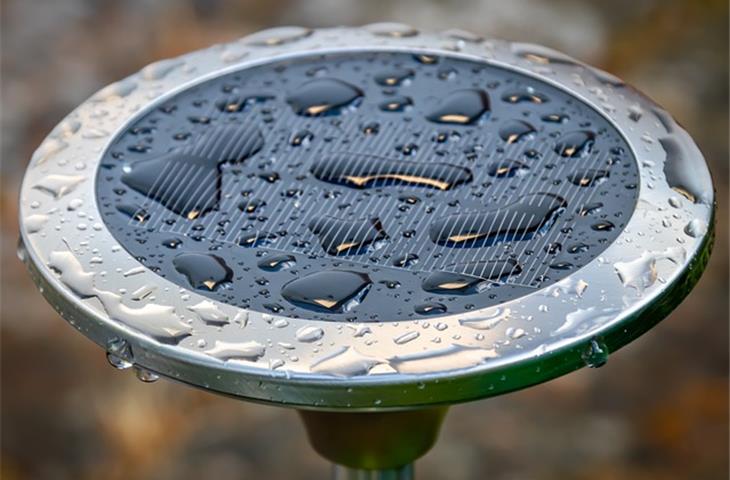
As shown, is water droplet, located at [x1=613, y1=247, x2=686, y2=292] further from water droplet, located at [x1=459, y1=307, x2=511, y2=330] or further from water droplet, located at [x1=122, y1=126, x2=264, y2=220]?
water droplet, located at [x1=122, y1=126, x2=264, y2=220]

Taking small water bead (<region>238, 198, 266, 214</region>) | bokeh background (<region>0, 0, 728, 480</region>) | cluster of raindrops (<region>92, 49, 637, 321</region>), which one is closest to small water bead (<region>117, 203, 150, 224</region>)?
cluster of raindrops (<region>92, 49, 637, 321</region>)

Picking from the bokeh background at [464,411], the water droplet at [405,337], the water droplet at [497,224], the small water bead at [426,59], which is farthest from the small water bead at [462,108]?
the bokeh background at [464,411]

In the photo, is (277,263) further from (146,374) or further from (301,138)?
(301,138)

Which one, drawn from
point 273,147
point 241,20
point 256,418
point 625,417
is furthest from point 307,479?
point 273,147

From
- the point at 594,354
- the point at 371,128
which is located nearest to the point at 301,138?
the point at 371,128

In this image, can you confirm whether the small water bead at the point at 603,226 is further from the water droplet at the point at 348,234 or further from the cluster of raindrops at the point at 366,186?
the water droplet at the point at 348,234

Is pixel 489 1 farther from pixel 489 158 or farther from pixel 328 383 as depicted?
pixel 328 383
